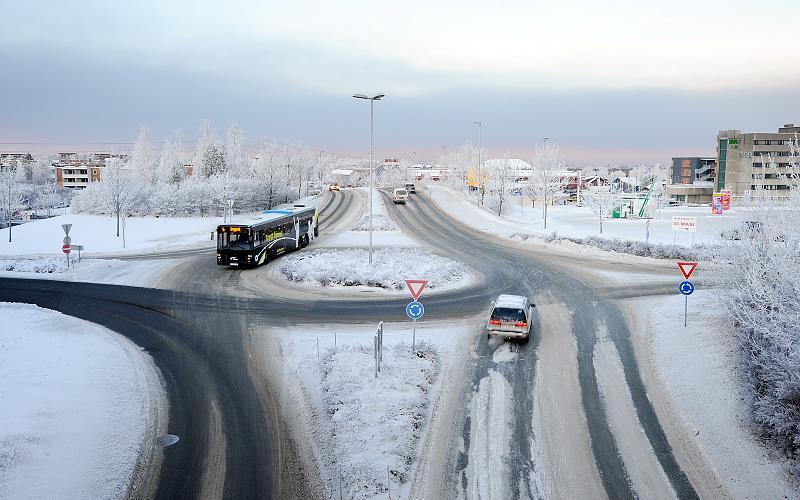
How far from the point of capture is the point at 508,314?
61.8 ft

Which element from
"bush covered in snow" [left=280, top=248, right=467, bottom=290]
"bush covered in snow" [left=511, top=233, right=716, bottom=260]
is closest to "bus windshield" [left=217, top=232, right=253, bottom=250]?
"bush covered in snow" [left=280, top=248, right=467, bottom=290]

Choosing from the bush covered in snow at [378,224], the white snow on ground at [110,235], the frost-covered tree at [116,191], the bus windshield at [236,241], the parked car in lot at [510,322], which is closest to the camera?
the parked car in lot at [510,322]

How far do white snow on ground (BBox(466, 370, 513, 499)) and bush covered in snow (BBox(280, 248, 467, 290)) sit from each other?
39.5 ft

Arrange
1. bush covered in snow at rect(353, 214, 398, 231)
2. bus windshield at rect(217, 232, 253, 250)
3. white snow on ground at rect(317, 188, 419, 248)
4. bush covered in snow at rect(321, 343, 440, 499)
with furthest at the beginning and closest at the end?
bush covered in snow at rect(353, 214, 398, 231), white snow on ground at rect(317, 188, 419, 248), bus windshield at rect(217, 232, 253, 250), bush covered in snow at rect(321, 343, 440, 499)

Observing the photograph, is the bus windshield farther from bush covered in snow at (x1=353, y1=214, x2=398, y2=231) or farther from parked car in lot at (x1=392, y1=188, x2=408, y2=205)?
parked car in lot at (x1=392, y1=188, x2=408, y2=205)

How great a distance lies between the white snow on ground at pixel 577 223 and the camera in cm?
4644

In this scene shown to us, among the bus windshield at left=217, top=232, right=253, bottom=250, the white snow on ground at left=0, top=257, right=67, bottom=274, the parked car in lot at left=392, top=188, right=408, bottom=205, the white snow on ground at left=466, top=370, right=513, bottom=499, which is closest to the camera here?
the white snow on ground at left=466, top=370, right=513, bottom=499

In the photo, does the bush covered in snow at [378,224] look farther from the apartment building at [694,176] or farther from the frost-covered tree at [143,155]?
the apartment building at [694,176]

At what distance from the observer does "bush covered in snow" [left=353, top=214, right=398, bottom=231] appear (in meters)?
51.3

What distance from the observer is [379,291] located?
26.6 m

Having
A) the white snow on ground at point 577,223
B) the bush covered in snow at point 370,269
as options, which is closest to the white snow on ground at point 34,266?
the bush covered in snow at point 370,269

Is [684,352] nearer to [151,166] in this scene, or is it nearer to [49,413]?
[49,413]

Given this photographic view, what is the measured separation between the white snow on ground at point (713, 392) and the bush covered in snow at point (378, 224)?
1210 inches

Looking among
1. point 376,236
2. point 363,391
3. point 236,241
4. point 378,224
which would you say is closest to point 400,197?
point 378,224
